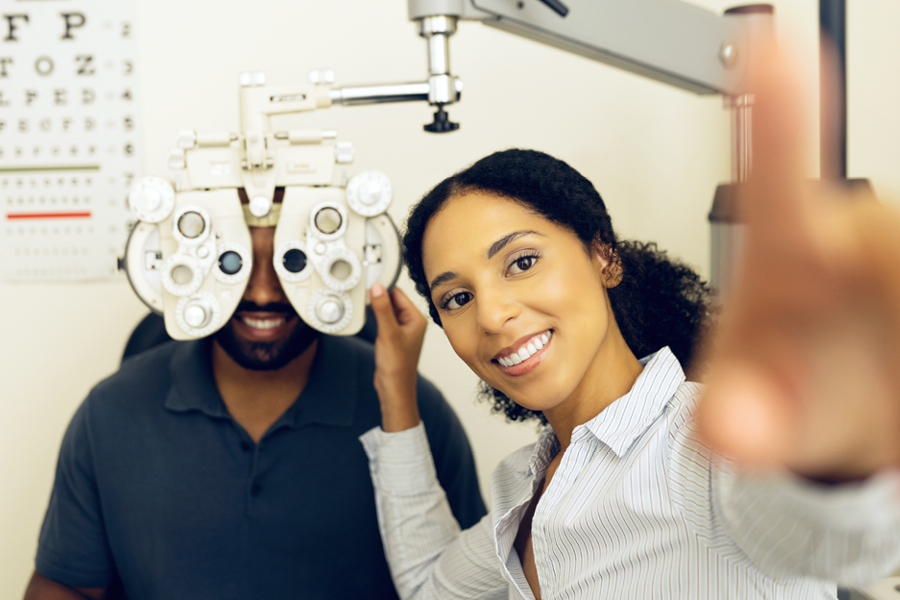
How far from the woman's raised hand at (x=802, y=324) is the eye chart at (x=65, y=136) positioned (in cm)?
142

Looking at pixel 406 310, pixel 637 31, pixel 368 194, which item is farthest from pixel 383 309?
pixel 637 31

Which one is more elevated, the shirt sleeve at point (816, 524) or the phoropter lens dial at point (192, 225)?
the phoropter lens dial at point (192, 225)

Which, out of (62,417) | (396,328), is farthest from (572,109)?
(62,417)

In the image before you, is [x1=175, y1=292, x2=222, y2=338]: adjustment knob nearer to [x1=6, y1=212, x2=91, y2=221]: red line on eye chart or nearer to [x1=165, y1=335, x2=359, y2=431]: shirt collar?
[x1=165, y1=335, x2=359, y2=431]: shirt collar

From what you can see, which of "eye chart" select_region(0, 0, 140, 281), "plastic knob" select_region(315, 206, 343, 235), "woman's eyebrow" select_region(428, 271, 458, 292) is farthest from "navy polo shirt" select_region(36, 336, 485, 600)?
"eye chart" select_region(0, 0, 140, 281)

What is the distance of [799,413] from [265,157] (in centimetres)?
76

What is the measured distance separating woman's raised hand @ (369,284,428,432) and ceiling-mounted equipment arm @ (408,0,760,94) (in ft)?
1.32

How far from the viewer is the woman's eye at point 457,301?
782mm

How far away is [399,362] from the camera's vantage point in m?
1.03

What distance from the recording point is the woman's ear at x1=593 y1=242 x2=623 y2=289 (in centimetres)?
80

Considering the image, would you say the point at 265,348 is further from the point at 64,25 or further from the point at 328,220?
the point at 64,25

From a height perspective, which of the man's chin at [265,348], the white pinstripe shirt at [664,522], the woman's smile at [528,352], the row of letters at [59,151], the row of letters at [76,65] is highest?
the row of letters at [76,65]

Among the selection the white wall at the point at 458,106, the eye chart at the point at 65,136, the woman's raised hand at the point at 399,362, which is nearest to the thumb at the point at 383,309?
the woman's raised hand at the point at 399,362

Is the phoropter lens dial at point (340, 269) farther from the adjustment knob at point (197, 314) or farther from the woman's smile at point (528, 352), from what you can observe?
the woman's smile at point (528, 352)
